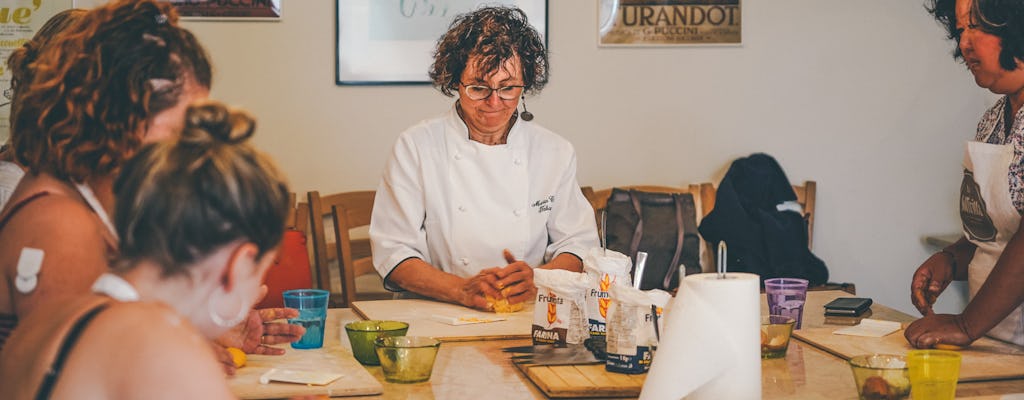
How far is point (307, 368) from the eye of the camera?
173cm

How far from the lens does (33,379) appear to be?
1062 millimetres

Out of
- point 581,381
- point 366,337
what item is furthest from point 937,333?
point 366,337

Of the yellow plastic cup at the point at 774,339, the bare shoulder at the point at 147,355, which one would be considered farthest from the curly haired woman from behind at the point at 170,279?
the yellow plastic cup at the point at 774,339

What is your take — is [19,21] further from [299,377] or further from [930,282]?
[930,282]

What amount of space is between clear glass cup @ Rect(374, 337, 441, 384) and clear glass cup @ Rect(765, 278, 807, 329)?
0.79 metres

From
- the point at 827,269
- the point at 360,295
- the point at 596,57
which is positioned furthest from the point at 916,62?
the point at 360,295

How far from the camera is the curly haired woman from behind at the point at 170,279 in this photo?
1032 millimetres

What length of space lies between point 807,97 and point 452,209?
201 cm

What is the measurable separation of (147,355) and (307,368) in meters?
0.71

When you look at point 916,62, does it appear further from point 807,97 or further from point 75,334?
point 75,334

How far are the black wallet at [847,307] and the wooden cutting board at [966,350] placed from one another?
0.12 metres

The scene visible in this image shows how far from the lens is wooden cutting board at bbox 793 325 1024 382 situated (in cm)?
172

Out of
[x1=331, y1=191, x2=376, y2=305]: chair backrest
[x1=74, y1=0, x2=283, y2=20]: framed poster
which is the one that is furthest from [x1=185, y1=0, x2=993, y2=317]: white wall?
[x1=331, y1=191, x2=376, y2=305]: chair backrest

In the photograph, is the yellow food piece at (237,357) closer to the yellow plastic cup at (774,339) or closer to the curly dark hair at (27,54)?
the curly dark hair at (27,54)
